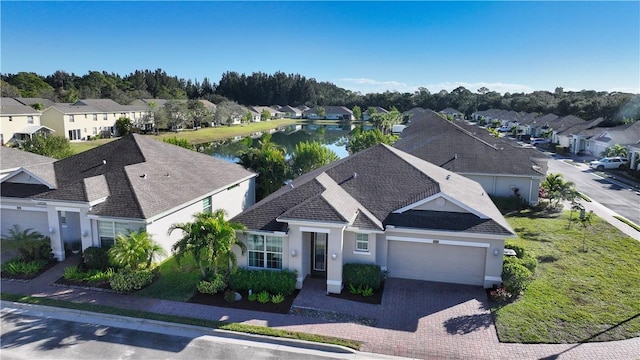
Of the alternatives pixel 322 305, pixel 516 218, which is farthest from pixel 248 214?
pixel 516 218

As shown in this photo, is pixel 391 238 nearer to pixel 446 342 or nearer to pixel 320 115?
pixel 446 342

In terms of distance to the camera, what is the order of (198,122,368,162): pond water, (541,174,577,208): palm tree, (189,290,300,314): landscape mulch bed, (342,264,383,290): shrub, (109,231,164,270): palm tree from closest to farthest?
(189,290,300,314): landscape mulch bed
(109,231,164,270): palm tree
(342,264,383,290): shrub
(541,174,577,208): palm tree
(198,122,368,162): pond water

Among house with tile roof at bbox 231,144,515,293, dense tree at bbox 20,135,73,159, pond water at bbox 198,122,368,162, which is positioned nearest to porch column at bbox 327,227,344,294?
house with tile roof at bbox 231,144,515,293

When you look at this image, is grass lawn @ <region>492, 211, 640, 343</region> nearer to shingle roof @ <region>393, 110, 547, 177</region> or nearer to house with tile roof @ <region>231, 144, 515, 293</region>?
house with tile roof @ <region>231, 144, 515, 293</region>

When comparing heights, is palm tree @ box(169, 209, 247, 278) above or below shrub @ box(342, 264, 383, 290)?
above

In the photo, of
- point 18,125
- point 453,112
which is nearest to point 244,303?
point 18,125

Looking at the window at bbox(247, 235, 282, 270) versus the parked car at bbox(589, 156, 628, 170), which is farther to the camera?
the parked car at bbox(589, 156, 628, 170)
